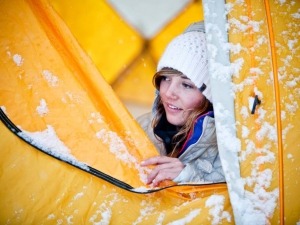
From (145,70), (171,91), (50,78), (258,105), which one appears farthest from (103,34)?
(258,105)

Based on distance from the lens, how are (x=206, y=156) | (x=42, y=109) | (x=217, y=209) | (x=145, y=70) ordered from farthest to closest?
(x=145, y=70), (x=206, y=156), (x=42, y=109), (x=217, y=209)

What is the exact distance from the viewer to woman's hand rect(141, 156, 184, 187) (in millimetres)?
920

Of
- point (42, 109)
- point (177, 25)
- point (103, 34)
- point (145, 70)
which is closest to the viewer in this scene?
point (42, 109)

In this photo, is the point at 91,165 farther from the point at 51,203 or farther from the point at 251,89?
the point at 251,89

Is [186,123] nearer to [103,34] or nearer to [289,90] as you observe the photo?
[289,90]

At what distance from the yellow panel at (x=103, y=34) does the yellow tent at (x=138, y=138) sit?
818 mm

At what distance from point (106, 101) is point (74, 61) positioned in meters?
0.17

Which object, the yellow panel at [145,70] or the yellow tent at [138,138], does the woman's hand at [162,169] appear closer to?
the yellow tent at [138,138]

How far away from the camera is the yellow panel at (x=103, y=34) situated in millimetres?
1786

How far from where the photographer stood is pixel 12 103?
91 cm

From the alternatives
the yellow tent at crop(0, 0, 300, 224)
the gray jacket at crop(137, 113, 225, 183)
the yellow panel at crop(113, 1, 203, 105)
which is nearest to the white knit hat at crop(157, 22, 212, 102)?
the gray jacket at crop(137, 113, 225, 183)

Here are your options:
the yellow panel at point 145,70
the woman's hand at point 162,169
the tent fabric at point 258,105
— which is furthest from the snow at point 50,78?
the yellow panel at point 145,70

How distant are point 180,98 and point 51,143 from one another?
1.72 ft

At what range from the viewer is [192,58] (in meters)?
1.20
